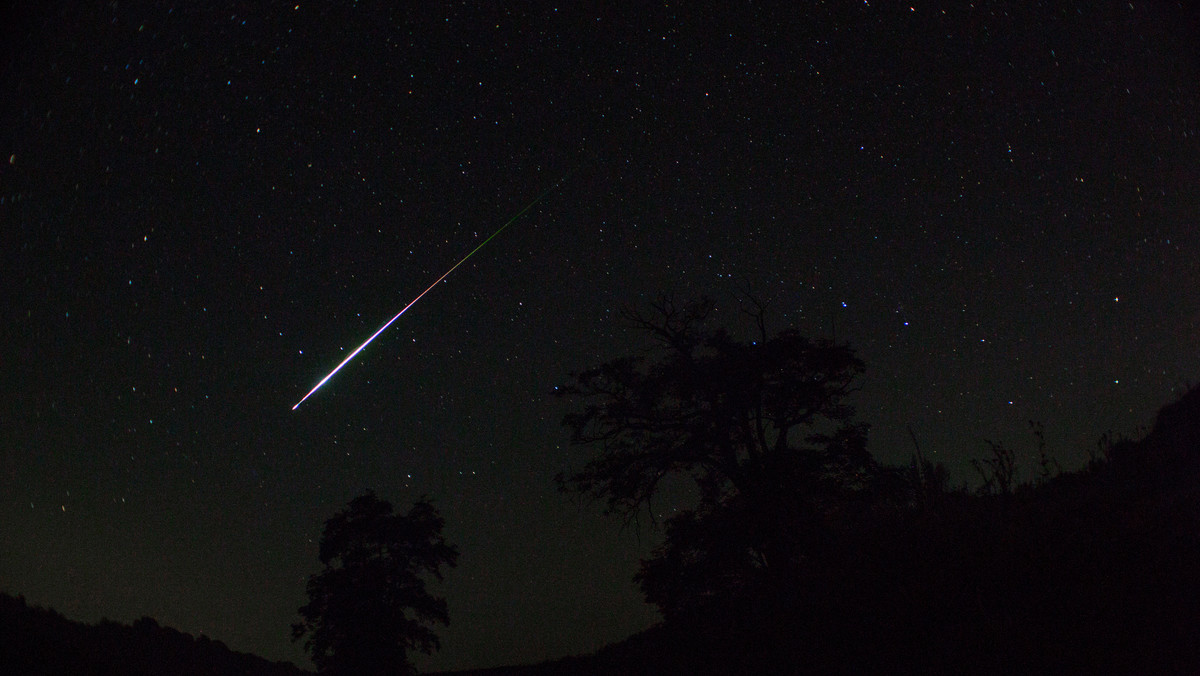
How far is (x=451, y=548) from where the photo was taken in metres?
24.6

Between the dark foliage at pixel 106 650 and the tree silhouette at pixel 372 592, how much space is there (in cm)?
328

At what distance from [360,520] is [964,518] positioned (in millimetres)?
21546

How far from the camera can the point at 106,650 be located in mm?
14188

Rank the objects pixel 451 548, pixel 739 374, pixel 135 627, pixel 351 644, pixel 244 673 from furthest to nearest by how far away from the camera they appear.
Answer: pixel 451 548 → pixel 244 673 → pixel 351 644 → pixel 135 627 → pixel 739 374

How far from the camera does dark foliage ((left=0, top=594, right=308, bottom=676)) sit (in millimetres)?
8961

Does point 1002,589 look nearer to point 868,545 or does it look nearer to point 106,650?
point 868,545

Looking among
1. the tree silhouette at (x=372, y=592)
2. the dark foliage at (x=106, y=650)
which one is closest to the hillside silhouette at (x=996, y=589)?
the dark foliage at (x=106, y=650)

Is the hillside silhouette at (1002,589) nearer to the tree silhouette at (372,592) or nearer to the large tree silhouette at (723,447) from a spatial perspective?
the large tree silhouette at (723,447)

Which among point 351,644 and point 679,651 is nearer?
point 679,651

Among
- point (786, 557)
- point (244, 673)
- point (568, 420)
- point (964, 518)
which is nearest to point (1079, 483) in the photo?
point (964, 518)

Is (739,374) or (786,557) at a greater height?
(739,374)

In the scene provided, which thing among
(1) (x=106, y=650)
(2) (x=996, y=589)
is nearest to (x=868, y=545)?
(2) (x=996, y=589)

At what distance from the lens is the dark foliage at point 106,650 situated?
896 cm

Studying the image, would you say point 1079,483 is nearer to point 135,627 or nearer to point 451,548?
point 451,548
